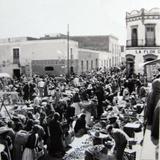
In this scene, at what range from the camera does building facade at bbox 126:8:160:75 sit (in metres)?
7.39

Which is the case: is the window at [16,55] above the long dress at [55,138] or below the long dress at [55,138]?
above

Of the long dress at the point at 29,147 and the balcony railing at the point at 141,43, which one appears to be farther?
the balcony railing at the point at 141,43

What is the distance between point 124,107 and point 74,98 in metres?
1.26

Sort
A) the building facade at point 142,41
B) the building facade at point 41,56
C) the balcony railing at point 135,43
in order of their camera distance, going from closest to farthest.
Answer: the building facade at point 142,41 → the balcony railing at point 135,43 → the building facade at point 41,56

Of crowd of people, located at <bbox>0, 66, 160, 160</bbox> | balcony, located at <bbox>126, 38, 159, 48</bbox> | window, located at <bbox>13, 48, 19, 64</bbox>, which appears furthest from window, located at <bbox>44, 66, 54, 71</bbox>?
crowd of people, located at <bbox>0, 66, 160, 160</bbox>

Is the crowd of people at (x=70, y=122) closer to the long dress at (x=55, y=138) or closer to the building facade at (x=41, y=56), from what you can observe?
the long dress at (x=55, y=138)

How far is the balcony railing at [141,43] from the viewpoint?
785cm

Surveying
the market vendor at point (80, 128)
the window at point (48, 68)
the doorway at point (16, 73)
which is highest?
the window at point (48, 68)

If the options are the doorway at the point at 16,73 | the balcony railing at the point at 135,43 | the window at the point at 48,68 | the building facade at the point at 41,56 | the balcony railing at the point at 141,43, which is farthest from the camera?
the window at the point at 48,68

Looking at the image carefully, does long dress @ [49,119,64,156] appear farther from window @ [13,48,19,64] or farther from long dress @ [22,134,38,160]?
window @ [13,48,19,64]

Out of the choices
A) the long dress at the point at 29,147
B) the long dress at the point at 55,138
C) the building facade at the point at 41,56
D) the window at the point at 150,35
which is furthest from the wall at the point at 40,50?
the long dress at the point at 29,147

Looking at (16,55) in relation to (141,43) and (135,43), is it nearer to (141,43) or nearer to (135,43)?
(141,43)

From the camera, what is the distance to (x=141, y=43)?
8977 millimetres

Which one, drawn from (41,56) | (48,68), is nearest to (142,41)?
(41,56)
